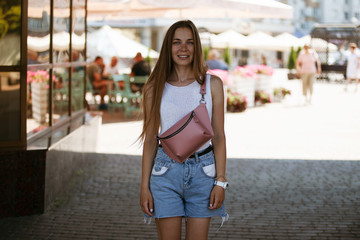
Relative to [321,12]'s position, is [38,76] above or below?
below

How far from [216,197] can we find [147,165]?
15.5 inches

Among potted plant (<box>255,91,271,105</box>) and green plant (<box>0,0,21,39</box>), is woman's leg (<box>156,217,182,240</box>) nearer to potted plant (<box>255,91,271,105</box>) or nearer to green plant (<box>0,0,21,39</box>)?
green plant (<box>0,0,21,39</box>)

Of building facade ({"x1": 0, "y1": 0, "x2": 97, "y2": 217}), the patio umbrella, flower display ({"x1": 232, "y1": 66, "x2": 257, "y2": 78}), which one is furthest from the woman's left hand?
flower display ({"x1": 232, "y1": 66, "x2": 257, "y2": 78})

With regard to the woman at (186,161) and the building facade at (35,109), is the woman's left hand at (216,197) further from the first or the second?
the building facade at (35,109)

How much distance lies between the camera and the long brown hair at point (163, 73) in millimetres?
3590

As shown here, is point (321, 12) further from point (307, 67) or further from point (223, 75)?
point (223, 75)

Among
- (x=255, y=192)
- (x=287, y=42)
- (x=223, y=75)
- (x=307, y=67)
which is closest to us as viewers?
(x=255, y=192)

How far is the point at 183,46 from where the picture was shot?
143 inches

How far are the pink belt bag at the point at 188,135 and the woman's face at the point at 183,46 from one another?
0.92ft

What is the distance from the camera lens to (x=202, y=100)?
3.55 metres

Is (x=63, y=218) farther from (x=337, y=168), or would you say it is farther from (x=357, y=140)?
(x=357, y=140)

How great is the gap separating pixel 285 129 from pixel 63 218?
8576 millimetres

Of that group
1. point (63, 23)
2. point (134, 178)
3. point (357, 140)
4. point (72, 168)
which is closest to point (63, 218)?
point (72, 168)

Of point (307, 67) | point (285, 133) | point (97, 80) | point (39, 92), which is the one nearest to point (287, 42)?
point (307, 67)
